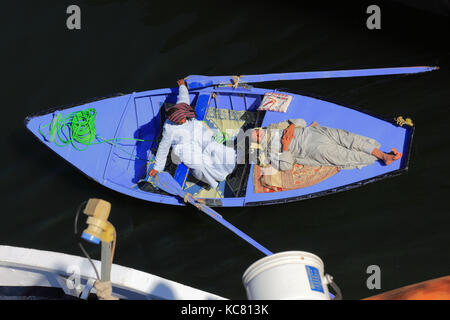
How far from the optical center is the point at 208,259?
7070 millimetres

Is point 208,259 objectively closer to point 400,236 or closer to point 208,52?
point 400,236

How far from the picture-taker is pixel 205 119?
7852mm

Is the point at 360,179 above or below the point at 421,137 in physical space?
below

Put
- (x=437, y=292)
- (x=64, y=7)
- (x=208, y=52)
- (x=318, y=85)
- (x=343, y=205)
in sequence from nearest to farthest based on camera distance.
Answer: (x=437, y=292) → (x=343, y=205) → (x=318, y=85) → (x=208, y=52) → (x=64, y=7)

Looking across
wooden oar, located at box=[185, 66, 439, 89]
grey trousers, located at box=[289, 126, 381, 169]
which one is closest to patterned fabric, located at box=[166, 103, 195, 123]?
wooden oar, located at box=[185, 66, 439, 89]

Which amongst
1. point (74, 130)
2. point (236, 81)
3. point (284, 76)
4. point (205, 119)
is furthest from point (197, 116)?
point (74, 130)

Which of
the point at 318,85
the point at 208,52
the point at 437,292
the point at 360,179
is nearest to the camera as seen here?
the point at 437,292

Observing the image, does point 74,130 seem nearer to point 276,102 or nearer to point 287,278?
point 276,102

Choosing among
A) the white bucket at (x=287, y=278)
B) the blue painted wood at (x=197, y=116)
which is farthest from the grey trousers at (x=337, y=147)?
the white bucket at (x=287, y=278)

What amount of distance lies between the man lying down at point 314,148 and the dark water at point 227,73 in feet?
2.69

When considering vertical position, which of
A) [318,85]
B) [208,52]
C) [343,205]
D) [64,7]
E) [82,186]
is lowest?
[343,205]

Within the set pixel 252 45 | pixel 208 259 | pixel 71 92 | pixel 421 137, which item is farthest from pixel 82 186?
pixel 421 137

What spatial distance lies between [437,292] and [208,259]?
380 cm

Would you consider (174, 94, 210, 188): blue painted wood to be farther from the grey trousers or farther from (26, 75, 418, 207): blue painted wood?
the grey trousers
